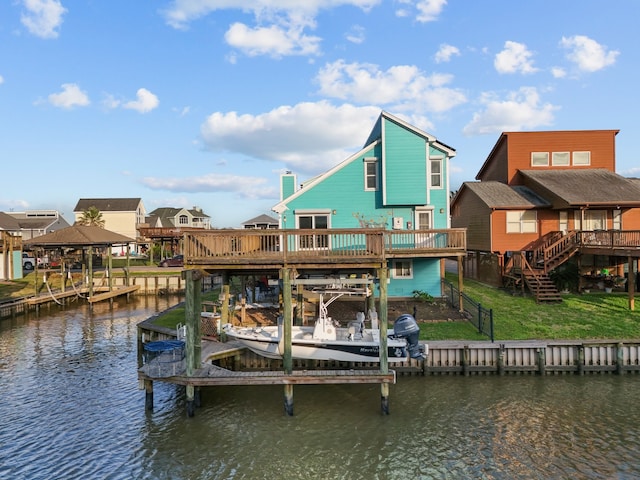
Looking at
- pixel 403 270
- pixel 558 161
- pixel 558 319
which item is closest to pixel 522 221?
pixel 558 161

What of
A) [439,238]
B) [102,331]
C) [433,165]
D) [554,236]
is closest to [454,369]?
[439,238]

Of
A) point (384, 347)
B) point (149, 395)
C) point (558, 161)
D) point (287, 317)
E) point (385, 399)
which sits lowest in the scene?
point (385, 399)

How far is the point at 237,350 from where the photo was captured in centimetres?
→ 1794

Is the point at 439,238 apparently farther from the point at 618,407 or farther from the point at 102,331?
the point at 102,331

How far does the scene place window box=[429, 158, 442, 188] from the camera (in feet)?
85.5

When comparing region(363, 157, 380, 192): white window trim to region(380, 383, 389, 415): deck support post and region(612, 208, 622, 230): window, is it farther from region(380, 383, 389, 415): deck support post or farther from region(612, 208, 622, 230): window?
region(612, 208, 622, 230): window

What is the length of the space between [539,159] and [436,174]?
1295 cm

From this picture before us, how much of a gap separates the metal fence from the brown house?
598cm

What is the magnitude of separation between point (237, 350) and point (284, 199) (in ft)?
36.4

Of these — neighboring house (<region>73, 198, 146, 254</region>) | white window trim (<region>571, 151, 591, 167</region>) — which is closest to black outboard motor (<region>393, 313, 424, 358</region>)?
white window trim (<region>571, 151, 591, 167</region>)

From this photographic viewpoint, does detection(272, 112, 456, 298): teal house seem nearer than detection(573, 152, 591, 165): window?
Yes

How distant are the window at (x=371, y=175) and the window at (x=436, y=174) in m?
3.39

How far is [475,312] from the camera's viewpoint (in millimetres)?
22562

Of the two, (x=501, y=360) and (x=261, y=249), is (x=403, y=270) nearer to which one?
(x=501, y=360)
